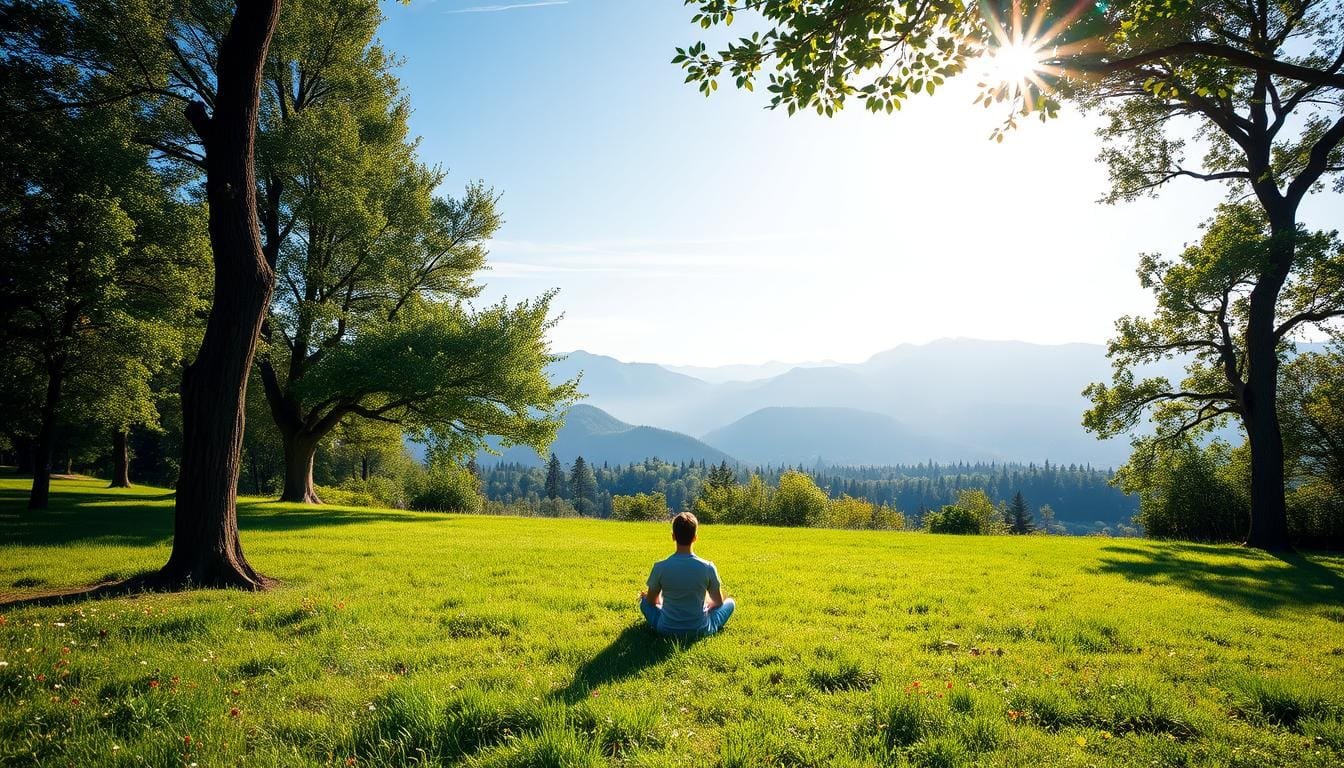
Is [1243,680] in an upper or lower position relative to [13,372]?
lower

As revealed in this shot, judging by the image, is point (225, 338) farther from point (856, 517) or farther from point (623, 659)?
point (856, 517)

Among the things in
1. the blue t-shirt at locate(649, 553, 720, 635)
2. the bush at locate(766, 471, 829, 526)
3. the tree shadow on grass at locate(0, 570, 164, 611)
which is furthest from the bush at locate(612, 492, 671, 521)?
the blue t-shirt at locate(649, 553, 720, 635)

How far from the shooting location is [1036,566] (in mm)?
14719

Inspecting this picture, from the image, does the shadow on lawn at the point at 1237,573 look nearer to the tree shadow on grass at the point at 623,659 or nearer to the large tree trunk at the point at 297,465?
the tree shadow on grass at the point at 623,659

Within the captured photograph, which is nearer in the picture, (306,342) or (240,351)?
(240,351)

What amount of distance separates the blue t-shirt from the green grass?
1.33 ft

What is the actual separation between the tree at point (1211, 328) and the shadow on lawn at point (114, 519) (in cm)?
3187

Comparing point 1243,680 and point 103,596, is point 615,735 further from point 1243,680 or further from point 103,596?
point 103,596

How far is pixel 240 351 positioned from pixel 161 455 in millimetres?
82926

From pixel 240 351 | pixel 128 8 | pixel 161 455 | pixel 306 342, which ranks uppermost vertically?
pixel 128 8

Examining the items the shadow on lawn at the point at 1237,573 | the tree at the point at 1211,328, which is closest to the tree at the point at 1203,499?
the tree at the point at 1211,328

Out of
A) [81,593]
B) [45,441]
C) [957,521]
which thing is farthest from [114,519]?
[957,521]

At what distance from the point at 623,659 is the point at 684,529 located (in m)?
1.88

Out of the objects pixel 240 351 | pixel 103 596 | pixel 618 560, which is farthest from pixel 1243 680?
pixel 103 596
